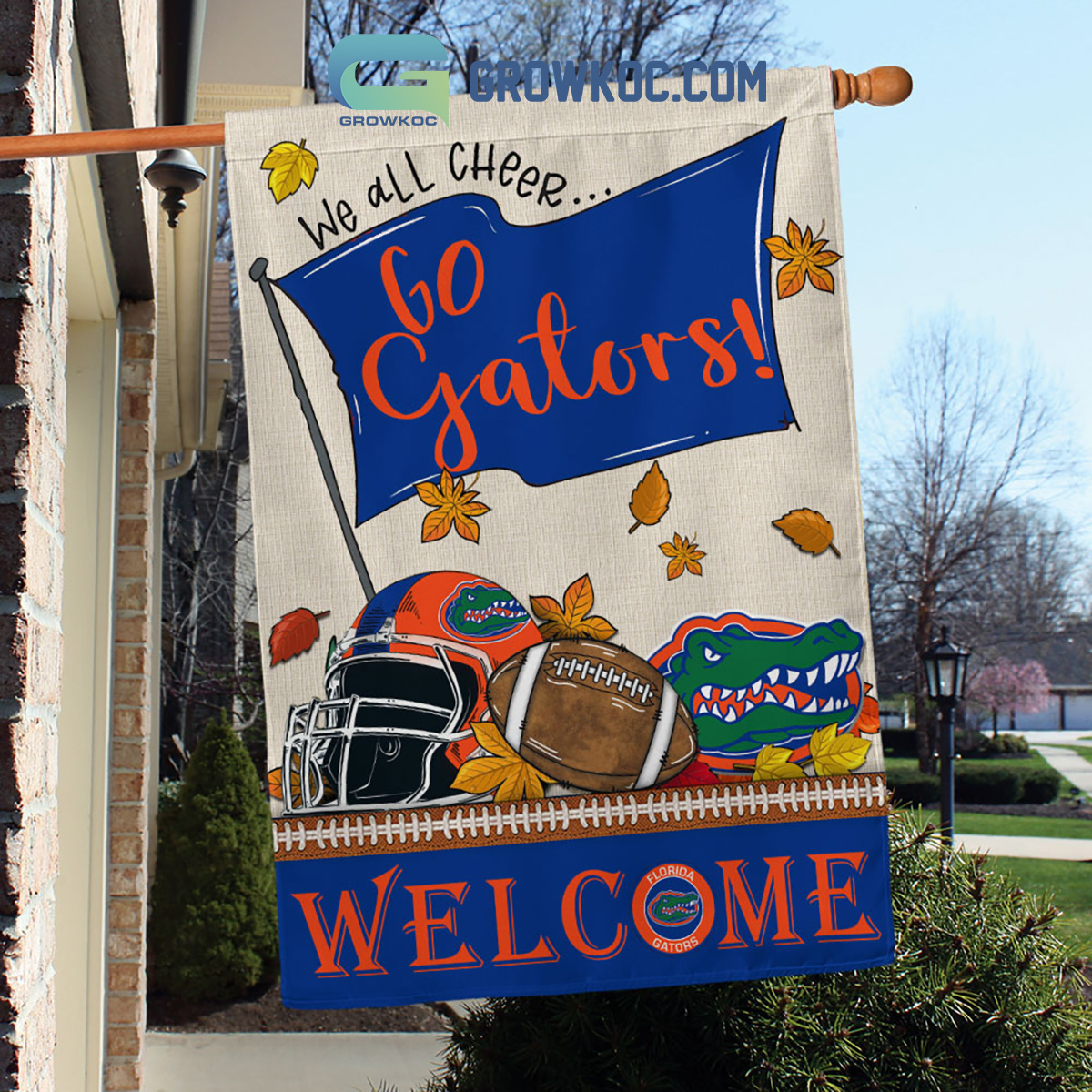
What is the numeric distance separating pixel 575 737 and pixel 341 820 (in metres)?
0.44

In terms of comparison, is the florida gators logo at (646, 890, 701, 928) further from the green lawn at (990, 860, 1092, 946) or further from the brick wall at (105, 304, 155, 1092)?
the green lawn at (990, 860, 1092, 946)

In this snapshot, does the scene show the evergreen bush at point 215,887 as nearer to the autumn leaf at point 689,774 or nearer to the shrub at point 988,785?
the autumn leaf at point 689,774

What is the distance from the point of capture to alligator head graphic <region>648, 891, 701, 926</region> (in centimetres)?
188

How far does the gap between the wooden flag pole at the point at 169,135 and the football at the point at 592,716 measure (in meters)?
1.00

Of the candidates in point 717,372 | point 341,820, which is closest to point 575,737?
point 341,820

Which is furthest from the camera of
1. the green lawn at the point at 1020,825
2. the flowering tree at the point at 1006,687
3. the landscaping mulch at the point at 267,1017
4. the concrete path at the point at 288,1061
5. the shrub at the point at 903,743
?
the shrub at the point at 903,743

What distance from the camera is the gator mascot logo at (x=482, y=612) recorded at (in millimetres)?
1867

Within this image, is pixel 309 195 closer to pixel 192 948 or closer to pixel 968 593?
pixel 192 948

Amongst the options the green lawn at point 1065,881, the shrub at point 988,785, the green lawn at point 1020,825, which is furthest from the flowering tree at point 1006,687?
the green lawn at point 1065,881

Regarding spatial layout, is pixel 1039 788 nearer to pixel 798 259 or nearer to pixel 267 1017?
A: pixel 267 1017

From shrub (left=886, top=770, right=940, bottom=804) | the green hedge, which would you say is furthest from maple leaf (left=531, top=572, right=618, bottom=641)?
the green hedge

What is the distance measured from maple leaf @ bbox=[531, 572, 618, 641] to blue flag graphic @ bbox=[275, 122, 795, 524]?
0.70ft

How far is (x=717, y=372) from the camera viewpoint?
195 cm

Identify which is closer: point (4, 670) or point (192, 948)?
point (4, 670)
